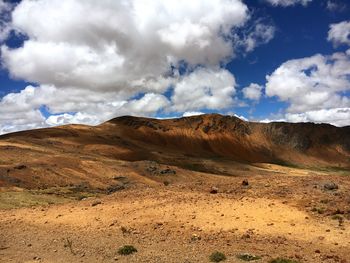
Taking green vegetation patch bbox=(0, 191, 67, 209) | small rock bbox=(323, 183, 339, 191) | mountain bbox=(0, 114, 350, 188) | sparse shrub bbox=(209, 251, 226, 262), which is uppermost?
mountain bbox=(0, 114, 350, 188)

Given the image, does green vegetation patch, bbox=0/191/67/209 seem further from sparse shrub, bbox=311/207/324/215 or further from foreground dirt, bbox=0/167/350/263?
sparse shrub, bbox=311/207/324/215

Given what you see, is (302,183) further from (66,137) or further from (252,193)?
(66,137)

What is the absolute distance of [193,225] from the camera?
15.9m

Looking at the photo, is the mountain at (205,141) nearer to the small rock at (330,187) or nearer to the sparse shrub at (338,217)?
the small rock at (330,187)

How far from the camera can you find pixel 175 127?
12212 centimetres

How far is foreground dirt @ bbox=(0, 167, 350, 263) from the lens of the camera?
13492 mm

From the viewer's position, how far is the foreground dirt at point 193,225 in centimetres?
1349

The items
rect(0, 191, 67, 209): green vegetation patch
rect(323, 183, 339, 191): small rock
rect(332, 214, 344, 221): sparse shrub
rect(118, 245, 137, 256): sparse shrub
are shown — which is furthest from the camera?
rect(0, 191, 67, 209): green vegetation patch

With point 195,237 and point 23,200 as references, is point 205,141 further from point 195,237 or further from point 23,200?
point 195,237

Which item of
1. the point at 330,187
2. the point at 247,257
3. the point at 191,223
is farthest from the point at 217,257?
the point at 330,187

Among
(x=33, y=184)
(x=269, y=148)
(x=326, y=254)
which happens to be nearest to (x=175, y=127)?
(x=269, y=148)

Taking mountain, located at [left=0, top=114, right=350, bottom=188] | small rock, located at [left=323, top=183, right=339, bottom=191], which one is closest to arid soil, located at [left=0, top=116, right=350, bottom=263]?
small rock, located at [left=323, top=183, right=339, bottom=191]

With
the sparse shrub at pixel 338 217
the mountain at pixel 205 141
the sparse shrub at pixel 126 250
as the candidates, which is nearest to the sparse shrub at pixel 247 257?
the sparse shrub at pixel 126 250

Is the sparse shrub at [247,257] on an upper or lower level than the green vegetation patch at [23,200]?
upper
